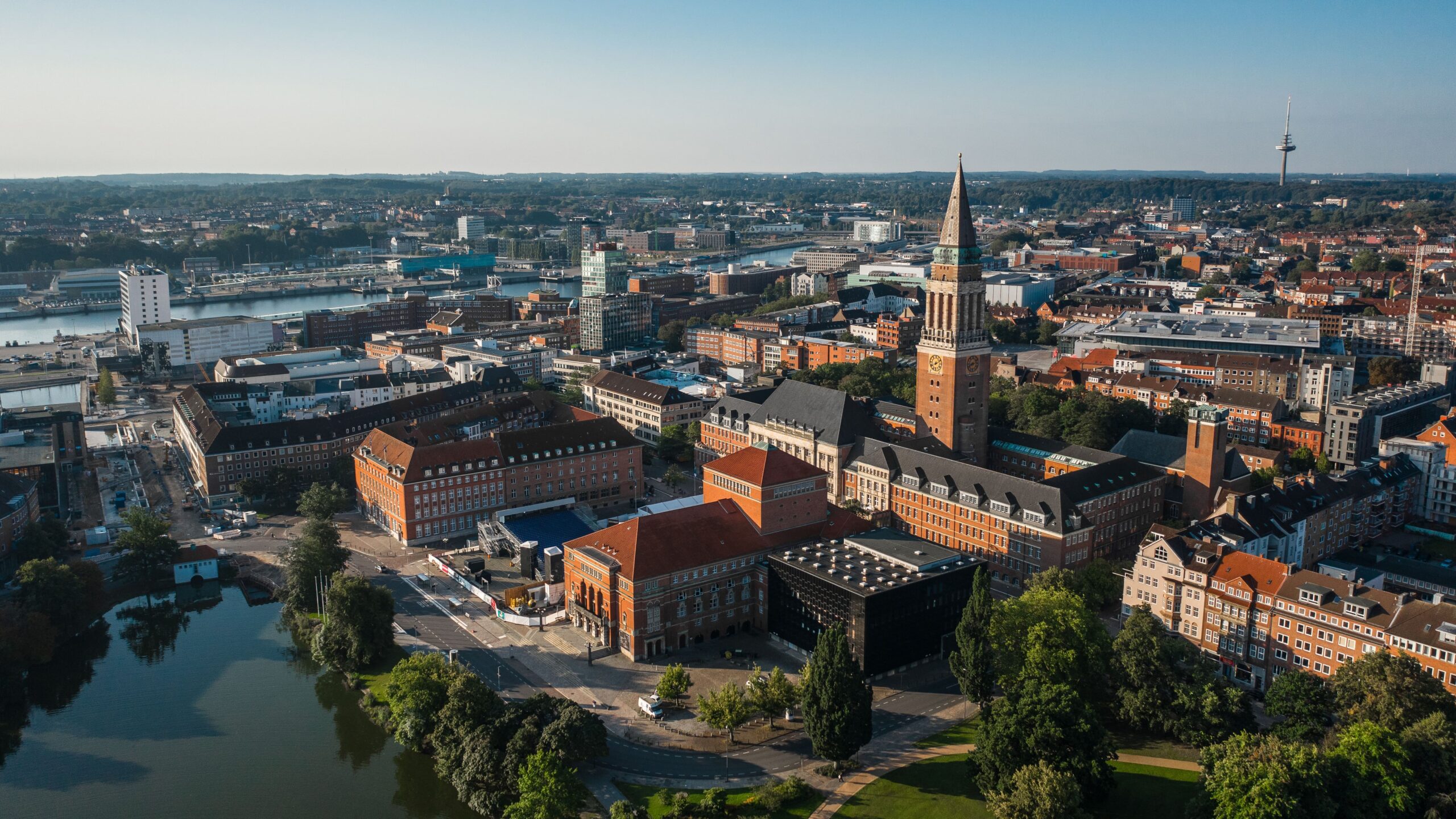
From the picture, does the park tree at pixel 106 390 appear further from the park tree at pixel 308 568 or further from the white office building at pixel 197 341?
the park tree at pixel 308 568

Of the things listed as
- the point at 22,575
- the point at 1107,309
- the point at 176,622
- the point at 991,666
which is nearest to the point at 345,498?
the point at 176,622

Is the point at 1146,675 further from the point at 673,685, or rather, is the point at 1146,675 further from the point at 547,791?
the point at 547,791

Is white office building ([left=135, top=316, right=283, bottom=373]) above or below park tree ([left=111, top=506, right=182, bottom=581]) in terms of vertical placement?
above

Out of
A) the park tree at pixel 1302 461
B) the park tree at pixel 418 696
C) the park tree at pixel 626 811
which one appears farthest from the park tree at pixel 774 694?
the park tree at pixel 1302 461

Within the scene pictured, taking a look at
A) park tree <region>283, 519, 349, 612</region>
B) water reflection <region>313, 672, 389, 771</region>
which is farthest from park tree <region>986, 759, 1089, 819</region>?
park tree <region>283, 519, 349, 612</region>

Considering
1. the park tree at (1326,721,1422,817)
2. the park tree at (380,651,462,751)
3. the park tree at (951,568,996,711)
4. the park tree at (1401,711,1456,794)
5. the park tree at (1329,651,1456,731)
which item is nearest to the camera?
the park tree at (1326,721,1422,817)

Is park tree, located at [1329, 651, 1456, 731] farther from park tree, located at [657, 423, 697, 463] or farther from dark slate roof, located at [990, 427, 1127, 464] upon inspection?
park tree, located at [657, 423, 697, 463]

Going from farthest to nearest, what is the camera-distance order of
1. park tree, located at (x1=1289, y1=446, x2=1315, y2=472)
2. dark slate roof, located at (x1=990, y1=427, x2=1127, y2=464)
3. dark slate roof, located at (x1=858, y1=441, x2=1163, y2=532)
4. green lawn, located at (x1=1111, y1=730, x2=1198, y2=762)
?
park tree, located at (x1=1289, y1=446, x2=1315, y2=472)
dark slate roof, located at (x1=990, y1=427, x2=1127, y2=464)
dark slate roof, located at (x1=858, y1=441, x2=1163, y2=532)
green lawn, located at (x1=1111, y1=730, x2=1198, y2=762)

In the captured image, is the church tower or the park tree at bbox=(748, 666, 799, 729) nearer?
the park tree at bbox=(748, 666, 799, 729)
